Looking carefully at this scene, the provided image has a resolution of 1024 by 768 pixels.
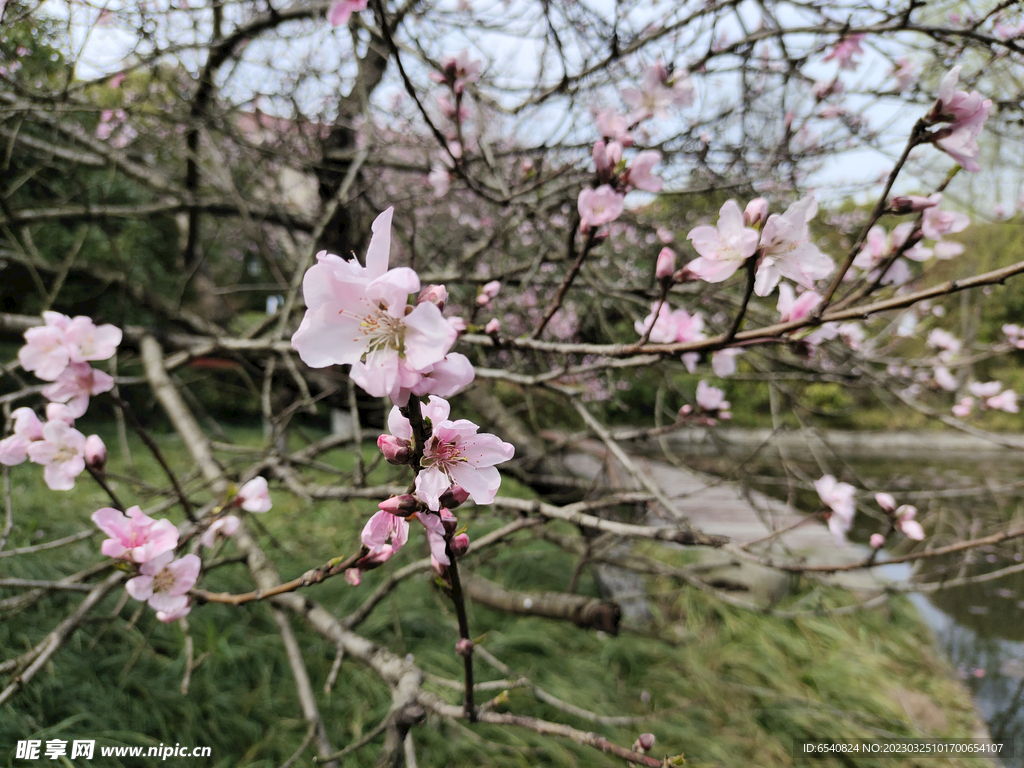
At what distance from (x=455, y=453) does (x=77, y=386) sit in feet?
3.94

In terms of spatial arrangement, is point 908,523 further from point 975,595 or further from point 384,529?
point 975,595

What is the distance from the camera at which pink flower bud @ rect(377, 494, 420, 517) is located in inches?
24.5

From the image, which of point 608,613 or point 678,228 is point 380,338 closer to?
point 608,613

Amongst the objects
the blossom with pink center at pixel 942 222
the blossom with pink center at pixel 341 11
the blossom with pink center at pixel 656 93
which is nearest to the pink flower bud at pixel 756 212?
the blossom with pink center at pixel 942 222

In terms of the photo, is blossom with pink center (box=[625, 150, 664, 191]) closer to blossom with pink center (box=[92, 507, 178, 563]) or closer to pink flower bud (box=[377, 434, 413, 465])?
pink flower bud (box=[377, 434, 413, 465])

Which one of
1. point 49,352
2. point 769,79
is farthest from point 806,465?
point 49,352

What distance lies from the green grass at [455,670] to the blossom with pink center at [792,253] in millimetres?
1104

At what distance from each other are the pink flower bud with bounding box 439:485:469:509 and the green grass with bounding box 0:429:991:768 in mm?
978

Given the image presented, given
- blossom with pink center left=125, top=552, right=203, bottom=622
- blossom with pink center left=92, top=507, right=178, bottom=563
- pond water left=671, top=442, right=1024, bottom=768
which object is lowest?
pond water left=671, top=442, right=1024, bottom=768

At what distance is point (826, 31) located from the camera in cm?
167

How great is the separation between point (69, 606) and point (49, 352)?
1.71m

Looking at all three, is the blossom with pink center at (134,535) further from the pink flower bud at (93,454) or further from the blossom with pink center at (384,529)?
the blossom with pink center at (384,529)

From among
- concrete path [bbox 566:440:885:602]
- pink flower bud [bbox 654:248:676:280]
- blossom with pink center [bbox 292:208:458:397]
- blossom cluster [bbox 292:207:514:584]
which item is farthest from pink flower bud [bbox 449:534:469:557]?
concrete path [bbox 566:440:885:602]

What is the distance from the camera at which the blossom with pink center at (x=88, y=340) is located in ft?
4.08
